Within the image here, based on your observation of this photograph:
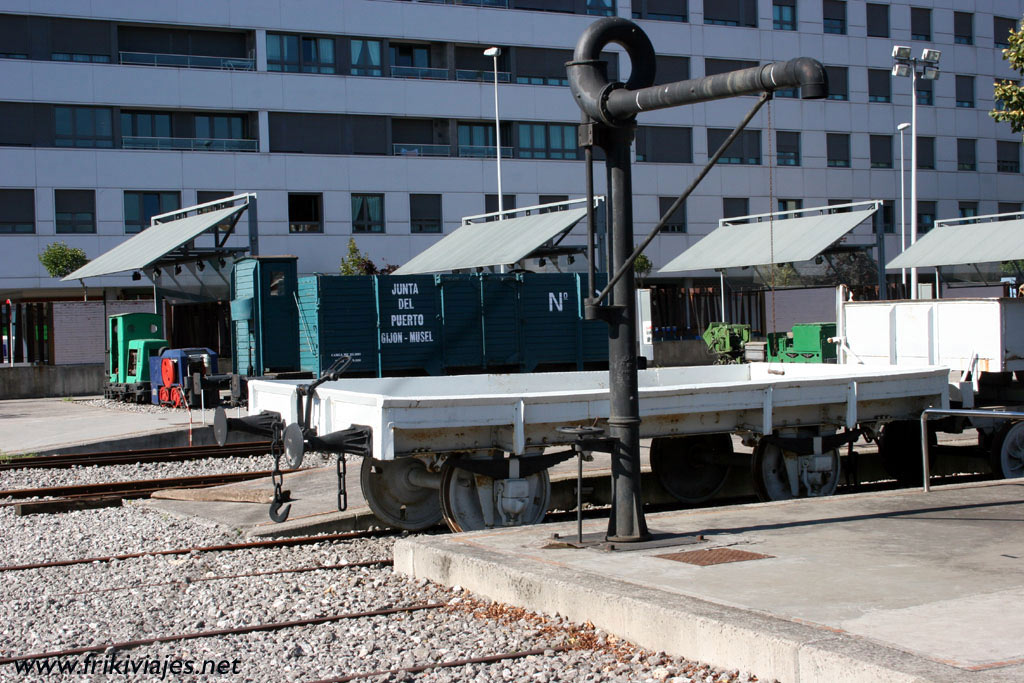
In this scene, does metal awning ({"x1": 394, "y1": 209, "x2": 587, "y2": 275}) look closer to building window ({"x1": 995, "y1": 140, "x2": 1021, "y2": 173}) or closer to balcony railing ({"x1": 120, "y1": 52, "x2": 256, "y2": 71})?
balcony railing ({"x1": 120, "y1": 52, "x2": 256, "y2": 71})

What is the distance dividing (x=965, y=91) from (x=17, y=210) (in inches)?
1776

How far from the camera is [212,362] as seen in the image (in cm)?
2500

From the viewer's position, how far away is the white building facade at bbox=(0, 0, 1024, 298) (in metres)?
39.7

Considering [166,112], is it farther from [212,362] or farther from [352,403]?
[352,403]

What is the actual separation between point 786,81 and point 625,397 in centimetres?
242

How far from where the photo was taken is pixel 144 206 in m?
40.6

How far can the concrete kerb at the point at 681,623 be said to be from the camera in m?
4.61

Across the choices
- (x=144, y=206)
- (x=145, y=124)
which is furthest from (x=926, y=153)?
(x=144, y=206)

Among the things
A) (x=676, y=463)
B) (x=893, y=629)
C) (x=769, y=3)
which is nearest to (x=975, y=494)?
(x=676, y=463)

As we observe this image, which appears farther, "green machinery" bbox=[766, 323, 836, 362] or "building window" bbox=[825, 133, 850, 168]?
"building window" bbox=[825, 133, 850, 168]

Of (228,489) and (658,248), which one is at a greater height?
(658,248)

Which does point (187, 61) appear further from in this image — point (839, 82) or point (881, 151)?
point (881, 151)

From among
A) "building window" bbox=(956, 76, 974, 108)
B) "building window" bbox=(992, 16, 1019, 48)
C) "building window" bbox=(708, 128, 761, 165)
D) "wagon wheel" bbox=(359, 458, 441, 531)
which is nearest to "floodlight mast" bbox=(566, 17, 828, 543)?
"wagon wheel" bbox=(359, 458, 441, 531)
